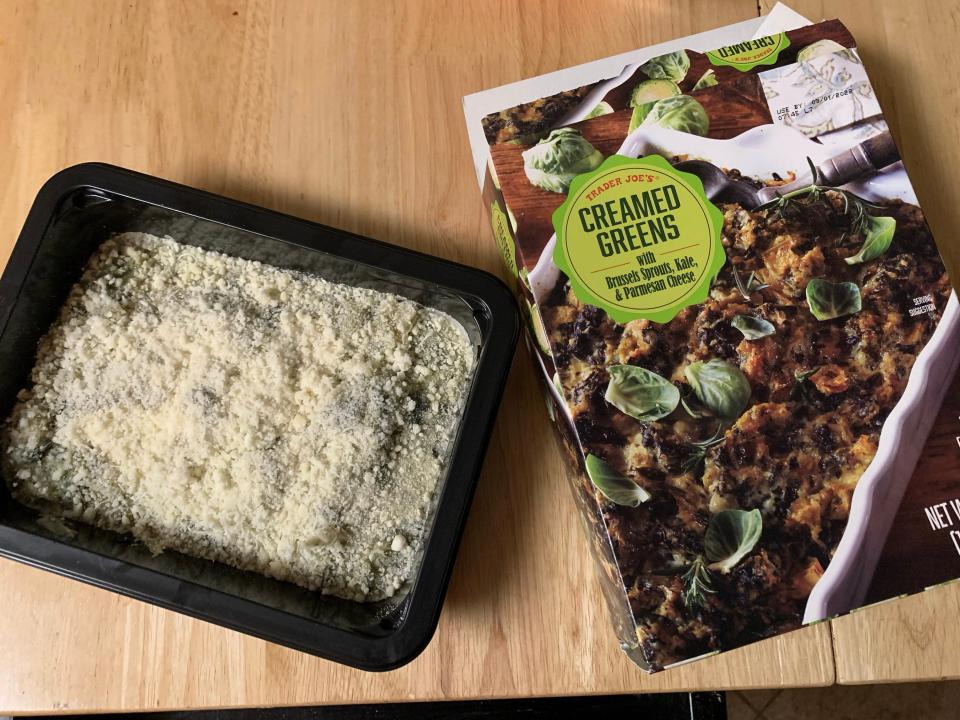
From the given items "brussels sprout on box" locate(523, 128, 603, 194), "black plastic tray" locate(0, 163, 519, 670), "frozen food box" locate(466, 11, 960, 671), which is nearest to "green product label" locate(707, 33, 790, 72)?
"frozen food box" locate(466, 11, 960, 671)

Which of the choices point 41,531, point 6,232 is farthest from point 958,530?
point 6,232

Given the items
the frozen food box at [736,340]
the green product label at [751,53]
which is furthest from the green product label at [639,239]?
the green product label at [751,53]

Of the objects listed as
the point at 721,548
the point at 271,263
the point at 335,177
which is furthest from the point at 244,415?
the point at 721,548

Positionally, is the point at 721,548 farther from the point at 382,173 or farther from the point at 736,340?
the point at 382,173

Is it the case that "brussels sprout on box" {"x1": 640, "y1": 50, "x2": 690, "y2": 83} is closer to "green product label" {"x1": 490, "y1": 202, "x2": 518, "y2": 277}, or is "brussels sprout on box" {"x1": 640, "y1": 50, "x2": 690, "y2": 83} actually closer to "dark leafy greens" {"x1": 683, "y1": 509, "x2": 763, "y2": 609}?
"green product label" {"x1": 490, "y1": 202, "x2": 518, "y2": 277}

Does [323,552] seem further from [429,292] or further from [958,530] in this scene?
[958,530]

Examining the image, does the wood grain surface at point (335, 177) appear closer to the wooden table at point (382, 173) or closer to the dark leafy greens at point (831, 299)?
the wooden table at point (382, 173)
